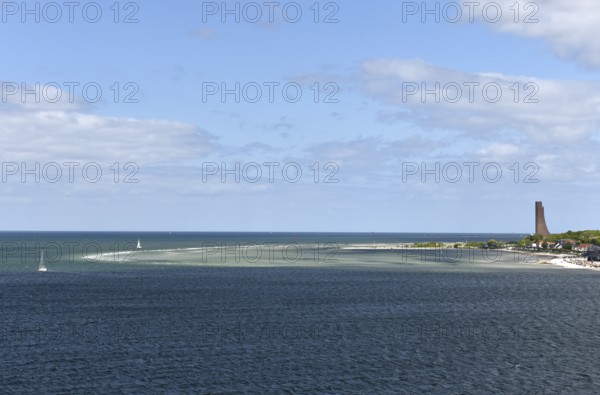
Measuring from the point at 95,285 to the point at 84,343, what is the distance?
61.3m

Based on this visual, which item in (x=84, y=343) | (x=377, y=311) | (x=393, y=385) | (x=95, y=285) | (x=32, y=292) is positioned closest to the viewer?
(x=393, y=385)

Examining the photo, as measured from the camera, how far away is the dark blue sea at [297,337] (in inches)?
2061

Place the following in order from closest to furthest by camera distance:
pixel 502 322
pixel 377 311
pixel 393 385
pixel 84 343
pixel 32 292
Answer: pixel 393 385 < pixel 84 343 < pixel 502 322 < pixel 377 311 < pixel 32 292

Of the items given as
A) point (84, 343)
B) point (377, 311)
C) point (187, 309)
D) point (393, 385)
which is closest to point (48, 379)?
point (84, 343)

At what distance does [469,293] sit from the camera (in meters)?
118

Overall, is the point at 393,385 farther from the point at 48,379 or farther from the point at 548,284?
the point at 548,284

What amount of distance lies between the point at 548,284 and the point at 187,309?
78.0 metres

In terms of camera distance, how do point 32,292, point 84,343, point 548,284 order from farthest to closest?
point 548,284 → point 32,292 → point 84,343

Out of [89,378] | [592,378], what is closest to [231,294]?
[89,378]

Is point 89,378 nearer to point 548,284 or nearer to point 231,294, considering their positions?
point 231,294

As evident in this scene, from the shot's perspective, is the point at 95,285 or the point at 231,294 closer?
the point at 231,294

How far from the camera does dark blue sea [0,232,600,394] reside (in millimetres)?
52344

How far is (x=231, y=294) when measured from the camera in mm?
113375

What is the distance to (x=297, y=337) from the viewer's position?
71.5 m
